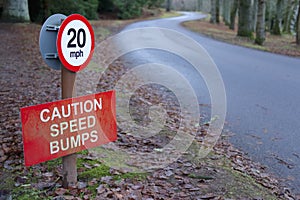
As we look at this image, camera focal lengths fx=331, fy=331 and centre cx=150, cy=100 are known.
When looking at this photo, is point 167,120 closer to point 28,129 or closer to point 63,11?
point 28,129

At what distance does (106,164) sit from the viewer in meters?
4.26

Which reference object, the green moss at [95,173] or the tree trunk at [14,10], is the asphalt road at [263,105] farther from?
the tree trunk at [14,10]

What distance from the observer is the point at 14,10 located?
18375mm

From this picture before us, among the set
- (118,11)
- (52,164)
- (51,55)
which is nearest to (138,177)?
(52,164)

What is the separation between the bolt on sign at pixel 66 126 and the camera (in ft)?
9.71

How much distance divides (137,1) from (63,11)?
957 inches

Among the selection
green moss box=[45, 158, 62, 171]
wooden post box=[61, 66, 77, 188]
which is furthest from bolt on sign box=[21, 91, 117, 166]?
green moss box=[45, 158, 62, 171]

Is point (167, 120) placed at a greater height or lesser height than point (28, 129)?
lesser

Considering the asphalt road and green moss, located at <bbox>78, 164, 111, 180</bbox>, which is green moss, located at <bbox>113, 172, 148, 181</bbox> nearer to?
green moss, located at <bbox>78, 164, 111, 180</bbox>

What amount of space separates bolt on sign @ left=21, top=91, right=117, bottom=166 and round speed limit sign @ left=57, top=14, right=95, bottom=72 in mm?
368

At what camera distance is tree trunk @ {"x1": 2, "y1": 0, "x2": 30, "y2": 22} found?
712 inches

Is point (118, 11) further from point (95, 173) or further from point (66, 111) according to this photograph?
point (66, 111)

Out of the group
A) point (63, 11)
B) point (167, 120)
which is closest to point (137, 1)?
point (63, 11)

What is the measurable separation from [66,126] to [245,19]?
80.4 ft
